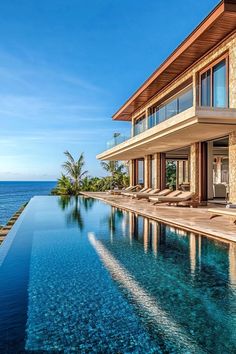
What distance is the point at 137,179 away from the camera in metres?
28.5

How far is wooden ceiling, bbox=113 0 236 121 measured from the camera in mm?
11227

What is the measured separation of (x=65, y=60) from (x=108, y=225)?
52.5 feet

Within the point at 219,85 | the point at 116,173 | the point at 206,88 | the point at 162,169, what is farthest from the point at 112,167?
the point at 219,85

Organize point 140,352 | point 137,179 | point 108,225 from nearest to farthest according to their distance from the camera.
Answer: point 140,352, point 108,225, point 137,179

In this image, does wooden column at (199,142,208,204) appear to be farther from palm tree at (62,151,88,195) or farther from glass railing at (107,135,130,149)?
palm tree at (62,151,88,195)

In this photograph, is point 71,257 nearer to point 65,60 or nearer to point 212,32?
point 212,32

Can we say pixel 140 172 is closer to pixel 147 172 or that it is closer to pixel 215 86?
pixel 147 172

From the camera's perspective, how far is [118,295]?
176 inches

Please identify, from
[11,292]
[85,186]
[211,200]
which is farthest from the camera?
[85,186]

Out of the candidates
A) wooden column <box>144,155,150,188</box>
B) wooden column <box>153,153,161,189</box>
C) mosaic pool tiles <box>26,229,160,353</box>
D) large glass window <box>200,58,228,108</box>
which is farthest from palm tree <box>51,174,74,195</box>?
mosaic pool tiles <box>26,229,160,353</box>

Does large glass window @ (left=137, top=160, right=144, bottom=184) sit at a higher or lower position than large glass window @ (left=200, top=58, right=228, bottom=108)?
Answer: lower

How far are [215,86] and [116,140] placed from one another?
966 centimetres

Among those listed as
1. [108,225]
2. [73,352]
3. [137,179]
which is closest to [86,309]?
[73,352]

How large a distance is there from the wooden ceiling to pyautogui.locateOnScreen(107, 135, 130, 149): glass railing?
10.3 ft
